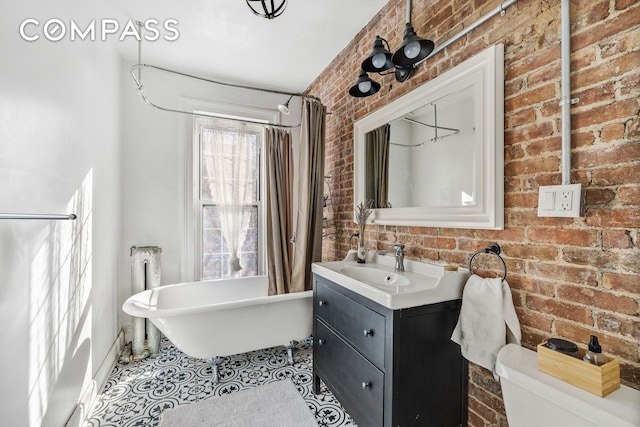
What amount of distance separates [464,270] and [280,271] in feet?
5.42

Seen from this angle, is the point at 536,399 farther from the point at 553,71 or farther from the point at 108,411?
the point at 108,411

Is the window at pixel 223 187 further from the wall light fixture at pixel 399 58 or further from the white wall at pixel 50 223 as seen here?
the wall light fixture at pixel 399 58

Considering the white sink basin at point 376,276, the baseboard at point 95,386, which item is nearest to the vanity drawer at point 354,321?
the white sink basin at point 376,276

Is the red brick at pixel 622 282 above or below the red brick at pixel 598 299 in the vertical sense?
above

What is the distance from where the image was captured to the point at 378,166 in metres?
2.06

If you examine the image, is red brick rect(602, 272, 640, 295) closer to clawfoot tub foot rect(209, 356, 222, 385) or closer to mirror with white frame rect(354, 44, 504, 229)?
mirror with white frame rect(354, 44, 504, 229)

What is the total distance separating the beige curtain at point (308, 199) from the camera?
2422 mm

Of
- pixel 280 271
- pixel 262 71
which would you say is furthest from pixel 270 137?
pixel 280 271

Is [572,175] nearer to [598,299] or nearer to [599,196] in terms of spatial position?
[599,196]

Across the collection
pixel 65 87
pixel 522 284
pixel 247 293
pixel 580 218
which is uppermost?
pixel 65 87

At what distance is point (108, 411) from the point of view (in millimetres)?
1754

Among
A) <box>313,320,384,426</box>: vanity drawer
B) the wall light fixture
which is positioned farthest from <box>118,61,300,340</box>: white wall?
<box>313,320,384,426</box>: vanity drawer

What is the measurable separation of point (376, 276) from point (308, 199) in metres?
0.96

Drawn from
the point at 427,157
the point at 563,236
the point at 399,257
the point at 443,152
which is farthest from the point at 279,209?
the point at 563,236
